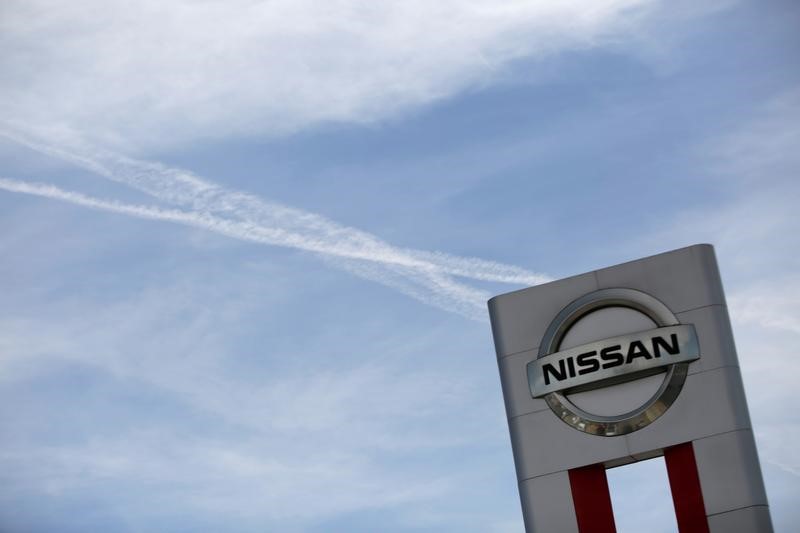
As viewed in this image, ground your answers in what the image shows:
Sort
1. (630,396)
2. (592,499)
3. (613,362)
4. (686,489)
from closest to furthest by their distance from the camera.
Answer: (686,489) < (592,499) < (630,396) < (613,362)

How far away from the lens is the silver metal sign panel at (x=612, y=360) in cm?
3288

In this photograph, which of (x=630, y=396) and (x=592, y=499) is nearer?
(x=592, y=499)

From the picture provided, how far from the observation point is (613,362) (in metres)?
33.3

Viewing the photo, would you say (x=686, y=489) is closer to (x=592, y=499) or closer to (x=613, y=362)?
(x=592, y=499)

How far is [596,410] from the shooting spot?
33.4 m

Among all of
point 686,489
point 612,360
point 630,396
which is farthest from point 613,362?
point 686,489

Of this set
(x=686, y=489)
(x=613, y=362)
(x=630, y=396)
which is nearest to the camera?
(x=686, y=489)

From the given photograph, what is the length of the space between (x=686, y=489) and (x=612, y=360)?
12.1 ft

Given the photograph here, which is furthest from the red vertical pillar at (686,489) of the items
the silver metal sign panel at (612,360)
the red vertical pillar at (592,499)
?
the silver metal sign panel at (612,360)

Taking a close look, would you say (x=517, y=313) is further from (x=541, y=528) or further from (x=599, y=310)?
(x=541, y=528)

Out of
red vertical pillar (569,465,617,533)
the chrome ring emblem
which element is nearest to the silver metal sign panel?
the chrome ring emblem

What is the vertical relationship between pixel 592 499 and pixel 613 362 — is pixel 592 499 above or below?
below

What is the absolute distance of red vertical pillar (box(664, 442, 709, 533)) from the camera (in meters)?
31.6

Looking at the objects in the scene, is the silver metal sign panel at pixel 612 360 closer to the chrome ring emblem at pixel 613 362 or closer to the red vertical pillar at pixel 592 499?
the chrome ring emblem at pixel 613 362
